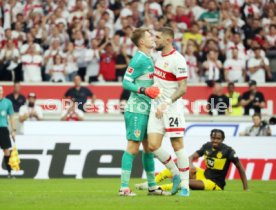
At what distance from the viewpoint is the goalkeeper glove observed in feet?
49.4

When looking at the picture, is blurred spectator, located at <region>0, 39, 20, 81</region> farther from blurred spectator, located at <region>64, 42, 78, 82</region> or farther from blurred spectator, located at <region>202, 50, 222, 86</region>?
blurred spectator, located at <region>202, 50, 222, 86</region>

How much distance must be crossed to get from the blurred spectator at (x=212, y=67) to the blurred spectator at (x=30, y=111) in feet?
17.2

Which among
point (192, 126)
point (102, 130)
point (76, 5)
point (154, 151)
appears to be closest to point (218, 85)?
point (192, 126)

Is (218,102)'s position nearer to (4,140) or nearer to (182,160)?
(4,140)

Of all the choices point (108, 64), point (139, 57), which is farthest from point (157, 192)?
point (108, 64)

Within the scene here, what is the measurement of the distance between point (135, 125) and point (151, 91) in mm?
697

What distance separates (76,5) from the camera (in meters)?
30.3

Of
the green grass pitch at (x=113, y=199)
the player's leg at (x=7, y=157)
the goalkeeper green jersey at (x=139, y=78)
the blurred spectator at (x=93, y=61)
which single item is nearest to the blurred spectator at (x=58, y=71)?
the blurred spectator at (x=93, y=61)

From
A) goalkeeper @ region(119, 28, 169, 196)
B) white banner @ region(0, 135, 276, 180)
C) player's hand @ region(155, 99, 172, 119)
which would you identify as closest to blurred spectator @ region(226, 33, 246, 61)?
white banner @ region(0, 135, 276, 180)

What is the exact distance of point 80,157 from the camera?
2339 centimetres

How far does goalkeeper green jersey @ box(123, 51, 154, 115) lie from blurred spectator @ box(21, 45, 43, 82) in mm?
12762

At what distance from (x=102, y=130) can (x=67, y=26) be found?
5356 mm

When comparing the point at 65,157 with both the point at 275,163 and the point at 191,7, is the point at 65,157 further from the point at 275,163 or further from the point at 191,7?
the point at 191,7

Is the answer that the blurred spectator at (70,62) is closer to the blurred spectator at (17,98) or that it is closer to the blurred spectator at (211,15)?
the blurred spectator at (17,98)
